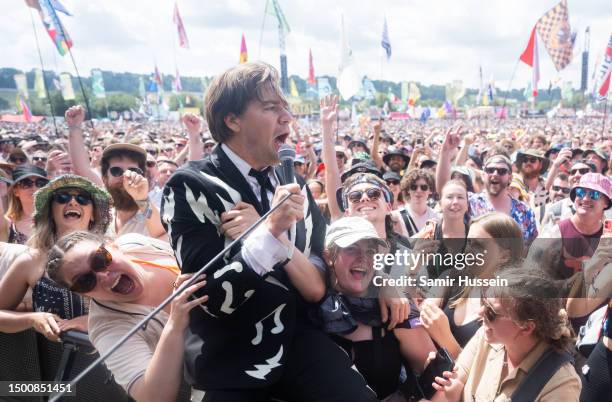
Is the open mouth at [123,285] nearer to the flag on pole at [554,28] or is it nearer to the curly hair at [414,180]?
the curly hair at [414,180]

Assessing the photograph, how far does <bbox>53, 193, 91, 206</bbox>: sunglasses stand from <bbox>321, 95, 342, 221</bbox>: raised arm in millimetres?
1887

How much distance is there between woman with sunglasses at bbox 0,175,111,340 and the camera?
8.38ft

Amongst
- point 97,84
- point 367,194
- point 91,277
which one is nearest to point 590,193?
point 367,194

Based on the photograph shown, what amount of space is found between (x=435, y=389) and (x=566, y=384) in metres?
0.50

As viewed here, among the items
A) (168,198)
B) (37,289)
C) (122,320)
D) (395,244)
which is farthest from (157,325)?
(395,244)

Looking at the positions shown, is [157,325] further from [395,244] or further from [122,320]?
[395,244]

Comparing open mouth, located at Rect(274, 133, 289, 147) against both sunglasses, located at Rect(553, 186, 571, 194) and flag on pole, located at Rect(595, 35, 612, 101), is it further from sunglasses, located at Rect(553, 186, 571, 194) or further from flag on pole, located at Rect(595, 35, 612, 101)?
flag on pole, located at Rect(595, 35, 612, 101)

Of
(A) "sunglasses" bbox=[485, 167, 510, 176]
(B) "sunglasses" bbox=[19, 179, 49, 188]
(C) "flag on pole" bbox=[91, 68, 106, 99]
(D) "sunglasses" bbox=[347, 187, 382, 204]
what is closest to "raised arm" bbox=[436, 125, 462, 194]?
(A) "sunglasses" bbox=[485, 167, 510, 176]

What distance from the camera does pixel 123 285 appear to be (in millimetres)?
2088

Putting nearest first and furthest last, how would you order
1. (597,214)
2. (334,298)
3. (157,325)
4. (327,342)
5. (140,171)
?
(327,342)
(334,298)
(157,325)
(597,214)
(140,171)

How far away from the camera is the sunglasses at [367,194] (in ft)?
11.0

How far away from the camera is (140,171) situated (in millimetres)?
4047

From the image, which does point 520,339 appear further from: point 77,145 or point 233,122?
point 77,145

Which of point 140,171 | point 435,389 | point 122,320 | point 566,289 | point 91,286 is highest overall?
point 140,171
